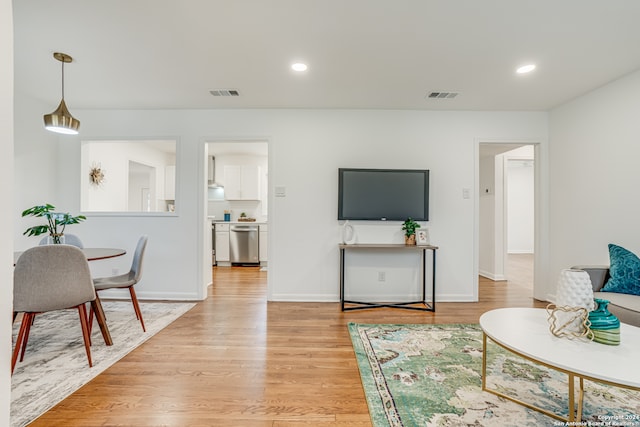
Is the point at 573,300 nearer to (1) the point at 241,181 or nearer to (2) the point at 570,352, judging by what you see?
(2) the point at 570,352

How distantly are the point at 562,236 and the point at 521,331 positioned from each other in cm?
272

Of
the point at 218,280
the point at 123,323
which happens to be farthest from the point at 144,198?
the point at 123,323

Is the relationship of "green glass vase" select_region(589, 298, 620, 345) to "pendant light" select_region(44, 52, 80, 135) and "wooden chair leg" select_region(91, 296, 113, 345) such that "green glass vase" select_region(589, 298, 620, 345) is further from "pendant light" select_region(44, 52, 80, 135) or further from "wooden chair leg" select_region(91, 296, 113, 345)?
"pendant light" select_region(44, 52, 80, 135)

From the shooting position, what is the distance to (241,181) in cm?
694

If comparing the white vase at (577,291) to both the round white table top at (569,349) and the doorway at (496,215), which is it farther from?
the doorway at (496,215)

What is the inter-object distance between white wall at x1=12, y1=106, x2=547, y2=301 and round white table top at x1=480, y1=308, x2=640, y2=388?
212 centimetres

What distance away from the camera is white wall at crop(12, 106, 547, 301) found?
12.7ft

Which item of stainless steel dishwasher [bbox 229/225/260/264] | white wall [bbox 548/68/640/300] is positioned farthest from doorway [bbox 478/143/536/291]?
stainless steel dishwasher [bbox 229/225/260/264]

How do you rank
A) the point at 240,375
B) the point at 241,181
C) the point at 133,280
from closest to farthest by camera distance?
the point at 240,375, the point at 133,280, the point at 241,181

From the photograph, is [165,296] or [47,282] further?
[165,296]

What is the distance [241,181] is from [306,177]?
348cm

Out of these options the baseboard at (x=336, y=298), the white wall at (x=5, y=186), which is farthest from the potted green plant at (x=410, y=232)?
the white wall at (x=5, y=186)

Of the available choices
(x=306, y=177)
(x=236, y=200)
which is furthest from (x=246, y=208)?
(x=306, y=177)

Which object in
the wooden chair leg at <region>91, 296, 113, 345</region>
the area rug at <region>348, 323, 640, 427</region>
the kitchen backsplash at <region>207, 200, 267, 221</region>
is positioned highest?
the kitchen backsplash at <region>207, 200, 267, 221</region>
